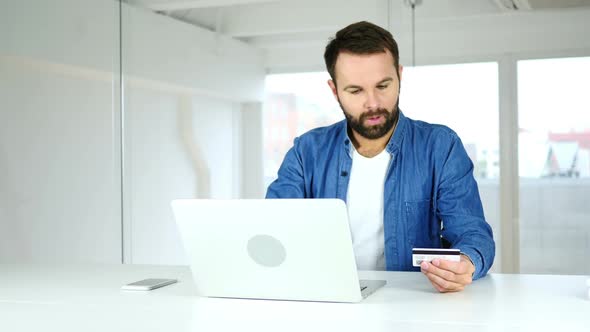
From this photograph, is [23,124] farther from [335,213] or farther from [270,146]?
[335,213]

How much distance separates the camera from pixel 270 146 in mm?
→ 5082

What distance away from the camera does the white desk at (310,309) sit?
170cm

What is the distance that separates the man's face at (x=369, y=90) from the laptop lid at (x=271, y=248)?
973 mm

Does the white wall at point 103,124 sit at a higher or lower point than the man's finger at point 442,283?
higher

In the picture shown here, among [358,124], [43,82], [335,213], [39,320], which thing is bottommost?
[39,320]

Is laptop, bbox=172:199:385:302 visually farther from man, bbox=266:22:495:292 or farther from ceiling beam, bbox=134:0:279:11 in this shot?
ceiling beam, bbox=134:0:279:11

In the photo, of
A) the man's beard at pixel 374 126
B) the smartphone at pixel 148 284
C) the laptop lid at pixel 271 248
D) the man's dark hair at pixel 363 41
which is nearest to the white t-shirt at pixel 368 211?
the man's beard at pixel 374 126

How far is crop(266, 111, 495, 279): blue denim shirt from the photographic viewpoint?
2.64 metres

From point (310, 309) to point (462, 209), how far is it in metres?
0.91

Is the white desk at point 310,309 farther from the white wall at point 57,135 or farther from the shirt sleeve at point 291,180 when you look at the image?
the white wall at point 57,135

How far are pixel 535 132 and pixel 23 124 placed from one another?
10.5 ft

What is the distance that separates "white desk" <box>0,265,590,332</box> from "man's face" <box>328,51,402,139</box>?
645mm

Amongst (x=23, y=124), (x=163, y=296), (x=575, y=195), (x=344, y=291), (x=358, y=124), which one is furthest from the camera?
(x=23, y=124)

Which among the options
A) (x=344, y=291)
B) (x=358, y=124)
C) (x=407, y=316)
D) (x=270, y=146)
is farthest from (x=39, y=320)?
(x=270, y=146)
